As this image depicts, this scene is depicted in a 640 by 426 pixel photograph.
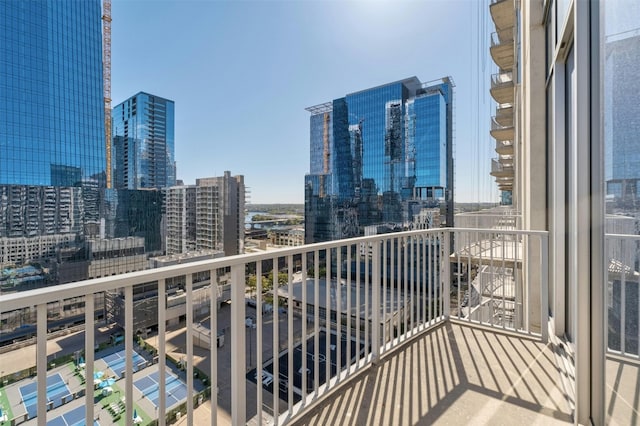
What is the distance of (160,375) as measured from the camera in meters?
A: 0.96

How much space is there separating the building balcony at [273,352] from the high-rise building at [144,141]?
23202mm

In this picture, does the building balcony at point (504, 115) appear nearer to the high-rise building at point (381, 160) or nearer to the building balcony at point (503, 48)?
the building balcony at point (503, 48)

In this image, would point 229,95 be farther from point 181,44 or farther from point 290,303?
point 290,303

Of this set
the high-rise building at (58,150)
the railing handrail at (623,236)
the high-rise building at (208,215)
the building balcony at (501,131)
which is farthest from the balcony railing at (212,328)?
the high-rise building at (208,215)

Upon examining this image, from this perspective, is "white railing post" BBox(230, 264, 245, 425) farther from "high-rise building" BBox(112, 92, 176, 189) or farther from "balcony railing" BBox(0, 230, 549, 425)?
"high-rise building" BBox(112, 92, 176, 189)

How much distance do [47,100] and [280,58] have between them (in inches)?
500

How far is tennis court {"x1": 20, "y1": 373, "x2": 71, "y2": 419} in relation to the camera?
2.74 feet

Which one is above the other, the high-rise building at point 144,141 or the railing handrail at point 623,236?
the high-rise building at point 144,141

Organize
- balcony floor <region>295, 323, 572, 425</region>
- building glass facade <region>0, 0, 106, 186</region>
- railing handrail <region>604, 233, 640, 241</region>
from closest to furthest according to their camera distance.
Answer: railing handrail <region>604, 233, 640, 241</region>
balcony floor <region>295, 323, 572, 425</region>
building glass facade <region>0, 0, 106, 186</region>

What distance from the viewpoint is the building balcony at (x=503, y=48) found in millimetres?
7082

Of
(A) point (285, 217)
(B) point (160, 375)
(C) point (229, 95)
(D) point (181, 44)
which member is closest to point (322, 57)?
(D) point (181, 44)

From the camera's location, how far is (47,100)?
13672 mm

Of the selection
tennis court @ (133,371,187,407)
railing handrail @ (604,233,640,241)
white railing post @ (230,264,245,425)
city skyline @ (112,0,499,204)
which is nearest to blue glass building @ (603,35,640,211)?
railing handrail @ (604,233,640,241)

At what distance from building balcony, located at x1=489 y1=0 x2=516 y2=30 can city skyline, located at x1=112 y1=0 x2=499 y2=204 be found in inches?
24.4
